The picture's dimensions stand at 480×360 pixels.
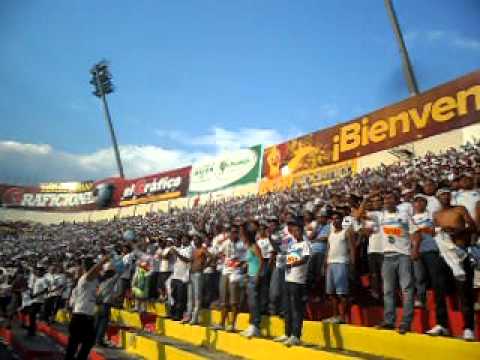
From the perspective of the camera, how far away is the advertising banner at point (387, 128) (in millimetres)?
17203

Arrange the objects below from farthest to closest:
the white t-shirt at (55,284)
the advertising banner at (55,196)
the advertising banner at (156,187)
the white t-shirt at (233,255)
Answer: the advertising banner at (55,196)
the advertising banner at (156,187)
the white t-shirt at (55,284)
the white t-shirt at (233,255)

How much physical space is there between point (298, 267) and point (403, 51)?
68.4ft

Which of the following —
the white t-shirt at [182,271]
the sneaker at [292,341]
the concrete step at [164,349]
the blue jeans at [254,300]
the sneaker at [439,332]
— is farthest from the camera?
the white t-shirt at [182,271]

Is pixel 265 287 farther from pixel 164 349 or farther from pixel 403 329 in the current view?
pixel 403 329

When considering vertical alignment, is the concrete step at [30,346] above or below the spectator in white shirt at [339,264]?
below

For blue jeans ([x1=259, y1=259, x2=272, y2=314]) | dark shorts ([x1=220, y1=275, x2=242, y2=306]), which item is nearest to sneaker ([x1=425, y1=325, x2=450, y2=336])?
blue jeans ([x1=259, y1=259, x2=272, y2=314])

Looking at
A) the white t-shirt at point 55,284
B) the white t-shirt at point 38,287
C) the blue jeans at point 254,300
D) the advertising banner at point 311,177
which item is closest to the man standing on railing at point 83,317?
the blue jeans at point 254,300

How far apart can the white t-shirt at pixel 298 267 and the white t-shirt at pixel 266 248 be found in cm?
161

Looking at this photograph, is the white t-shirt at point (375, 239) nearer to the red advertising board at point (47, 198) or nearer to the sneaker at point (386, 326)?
the sneaker at point (386, 326)

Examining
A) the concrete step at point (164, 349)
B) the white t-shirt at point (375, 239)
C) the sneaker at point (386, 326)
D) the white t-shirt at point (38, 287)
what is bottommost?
the concrete step at point (164, 349)

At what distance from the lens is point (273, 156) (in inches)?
1059

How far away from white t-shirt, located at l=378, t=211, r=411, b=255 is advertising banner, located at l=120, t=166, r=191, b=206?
29600mm

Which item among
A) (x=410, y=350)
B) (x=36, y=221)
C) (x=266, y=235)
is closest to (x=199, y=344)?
(x=266, y=235)

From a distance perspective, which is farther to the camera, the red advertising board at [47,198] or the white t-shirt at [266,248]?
the red advertising board at [47,198]
